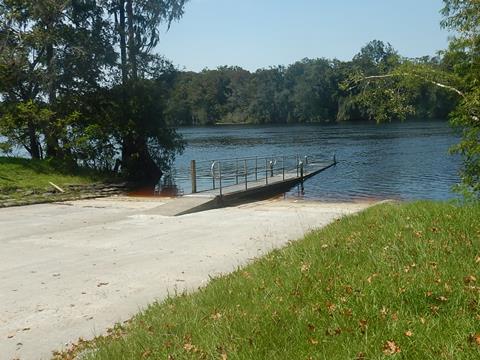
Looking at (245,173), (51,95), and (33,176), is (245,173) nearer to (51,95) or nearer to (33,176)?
(33,176)

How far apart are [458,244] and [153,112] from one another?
23.3 m

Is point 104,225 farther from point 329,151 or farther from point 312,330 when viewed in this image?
point 329,151

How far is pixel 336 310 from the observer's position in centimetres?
389

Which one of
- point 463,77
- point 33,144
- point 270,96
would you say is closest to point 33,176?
point 33,144

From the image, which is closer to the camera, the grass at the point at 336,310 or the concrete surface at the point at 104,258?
the grass at the point at 336,310

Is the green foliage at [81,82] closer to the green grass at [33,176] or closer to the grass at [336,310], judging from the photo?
the green grass at [33,176]

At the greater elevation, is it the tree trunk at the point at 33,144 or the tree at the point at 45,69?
the tree at the point at 45,69

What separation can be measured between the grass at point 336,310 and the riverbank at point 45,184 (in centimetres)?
1349

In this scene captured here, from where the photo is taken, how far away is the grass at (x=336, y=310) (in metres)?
3.31

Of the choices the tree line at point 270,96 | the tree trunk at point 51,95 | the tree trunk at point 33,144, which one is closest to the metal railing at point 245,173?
the tree trunk at point 51,95

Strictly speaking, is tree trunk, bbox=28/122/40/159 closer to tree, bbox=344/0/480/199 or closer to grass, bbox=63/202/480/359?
tree, bbox=344/0/480/199

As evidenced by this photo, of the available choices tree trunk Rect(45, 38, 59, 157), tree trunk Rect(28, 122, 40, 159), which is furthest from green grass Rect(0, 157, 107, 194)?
tree trunk Rect(28, 122, 40, 159)

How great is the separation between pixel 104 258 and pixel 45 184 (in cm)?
1234

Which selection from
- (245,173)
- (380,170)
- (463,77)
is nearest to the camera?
(463,77)
